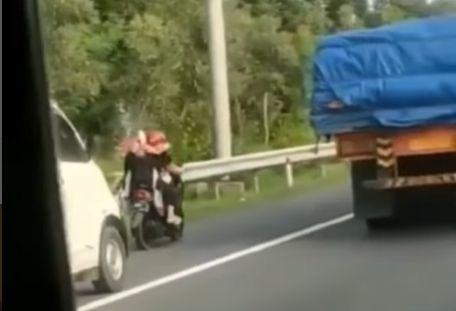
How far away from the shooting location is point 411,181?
683 cm

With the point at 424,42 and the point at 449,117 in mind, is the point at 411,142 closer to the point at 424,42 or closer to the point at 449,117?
the point at 449,117

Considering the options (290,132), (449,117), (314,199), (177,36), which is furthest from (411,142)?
(177,36)

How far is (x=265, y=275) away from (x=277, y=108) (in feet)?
2.02

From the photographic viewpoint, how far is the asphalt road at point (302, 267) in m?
4.94

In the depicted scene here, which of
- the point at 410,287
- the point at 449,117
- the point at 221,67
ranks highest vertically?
the point at 221,67

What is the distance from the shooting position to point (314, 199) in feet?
18.4

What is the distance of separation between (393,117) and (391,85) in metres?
0.21

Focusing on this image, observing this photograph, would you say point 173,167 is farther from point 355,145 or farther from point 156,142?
point 355,145

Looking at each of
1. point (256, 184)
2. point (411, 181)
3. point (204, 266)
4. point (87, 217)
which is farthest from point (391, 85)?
point (87, 217)

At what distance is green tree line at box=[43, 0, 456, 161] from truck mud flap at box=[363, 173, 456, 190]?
1.07m

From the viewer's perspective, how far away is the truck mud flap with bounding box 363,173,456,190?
610 centimetres

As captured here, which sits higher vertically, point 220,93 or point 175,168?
point 220,93

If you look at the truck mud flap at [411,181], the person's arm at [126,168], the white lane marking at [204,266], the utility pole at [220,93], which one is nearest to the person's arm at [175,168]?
the utility pole at [220,93]

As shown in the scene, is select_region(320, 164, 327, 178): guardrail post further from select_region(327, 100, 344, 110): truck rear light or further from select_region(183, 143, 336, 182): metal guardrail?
select_region(327, 100, 344, 110): truck rear light
